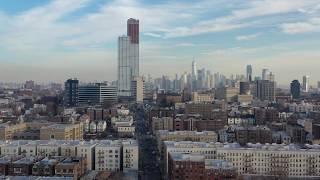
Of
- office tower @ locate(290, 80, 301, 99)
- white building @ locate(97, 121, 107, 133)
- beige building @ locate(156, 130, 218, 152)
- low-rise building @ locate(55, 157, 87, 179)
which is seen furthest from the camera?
office tower @ locate(290, 80, 301, 99)

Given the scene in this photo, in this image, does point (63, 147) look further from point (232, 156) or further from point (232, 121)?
point (232, 121)

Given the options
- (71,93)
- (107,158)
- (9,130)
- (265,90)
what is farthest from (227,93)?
(107,158)

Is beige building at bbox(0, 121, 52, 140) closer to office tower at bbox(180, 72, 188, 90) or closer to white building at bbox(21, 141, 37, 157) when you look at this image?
white building at bbox(21, 141, 37, 157)

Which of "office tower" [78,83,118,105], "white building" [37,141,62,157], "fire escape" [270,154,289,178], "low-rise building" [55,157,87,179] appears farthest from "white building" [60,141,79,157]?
"office tower" [78,83,118,105]

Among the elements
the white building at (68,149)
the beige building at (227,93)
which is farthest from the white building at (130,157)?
the beige building at (227,93)

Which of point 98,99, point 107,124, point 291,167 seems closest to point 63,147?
point 291,167

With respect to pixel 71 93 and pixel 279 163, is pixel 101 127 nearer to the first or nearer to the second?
pixel 279 163
